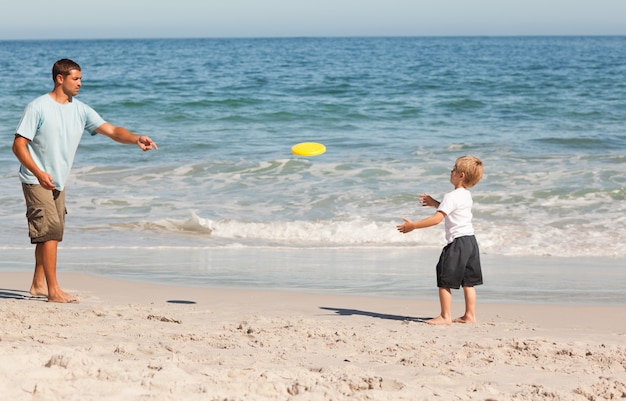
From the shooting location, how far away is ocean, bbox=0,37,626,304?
7.09m

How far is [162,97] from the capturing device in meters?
23.8

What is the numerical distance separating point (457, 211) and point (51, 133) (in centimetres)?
266

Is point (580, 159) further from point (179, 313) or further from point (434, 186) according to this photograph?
point (179, 313)

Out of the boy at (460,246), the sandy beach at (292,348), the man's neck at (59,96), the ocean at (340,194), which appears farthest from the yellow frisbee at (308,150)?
the man's neck at (59,96)

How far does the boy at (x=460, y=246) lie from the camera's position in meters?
5.27

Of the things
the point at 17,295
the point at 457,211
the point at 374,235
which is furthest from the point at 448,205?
the point at 374,235

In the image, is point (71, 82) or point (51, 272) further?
point (51, 272)

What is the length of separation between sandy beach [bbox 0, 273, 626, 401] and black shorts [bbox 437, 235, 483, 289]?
0.29m

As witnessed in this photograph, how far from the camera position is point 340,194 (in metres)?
10.9

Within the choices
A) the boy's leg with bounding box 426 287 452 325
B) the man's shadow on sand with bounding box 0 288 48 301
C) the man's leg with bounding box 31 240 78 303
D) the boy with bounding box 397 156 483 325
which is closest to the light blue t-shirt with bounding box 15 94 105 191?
the man's leg with bounding box 31 240 78 303

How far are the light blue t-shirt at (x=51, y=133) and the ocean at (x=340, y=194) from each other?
5.03 ft

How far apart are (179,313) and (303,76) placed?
1083 inches

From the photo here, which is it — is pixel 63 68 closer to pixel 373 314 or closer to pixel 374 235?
pixel 373 314

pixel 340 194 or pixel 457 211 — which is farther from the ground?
pixel 340 194
